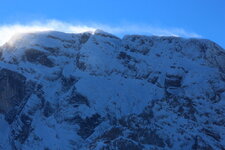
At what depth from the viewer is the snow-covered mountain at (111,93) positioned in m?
104

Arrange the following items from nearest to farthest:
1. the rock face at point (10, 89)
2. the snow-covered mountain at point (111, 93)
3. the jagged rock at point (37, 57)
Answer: the snow-covered mountain at point (111, 93)
the rock face at point (10, 89)
the jagged rock at point (37, 57)

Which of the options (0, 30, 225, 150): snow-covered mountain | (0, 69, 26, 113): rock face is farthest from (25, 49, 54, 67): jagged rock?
(0, 69, 26, 113): rock face

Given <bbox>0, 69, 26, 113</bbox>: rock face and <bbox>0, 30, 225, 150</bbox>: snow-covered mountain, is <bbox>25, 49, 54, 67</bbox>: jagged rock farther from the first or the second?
<bbox>0, 69, 26, 113</bbox>: rock face

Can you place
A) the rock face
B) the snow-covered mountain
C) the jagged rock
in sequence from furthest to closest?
1. the jagged rock
2. the rock face
3. the snow-covered mountain

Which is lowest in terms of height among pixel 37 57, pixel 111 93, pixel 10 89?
pixel 10 89

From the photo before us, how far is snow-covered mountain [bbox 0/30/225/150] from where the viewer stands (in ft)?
341

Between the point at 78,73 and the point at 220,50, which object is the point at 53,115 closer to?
the point at 78,73

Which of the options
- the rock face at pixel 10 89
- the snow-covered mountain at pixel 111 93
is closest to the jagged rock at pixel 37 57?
the snow-covered mountain at pixel 111 93

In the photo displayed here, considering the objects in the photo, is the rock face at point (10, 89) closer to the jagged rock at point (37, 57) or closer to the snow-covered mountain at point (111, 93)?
the snow-covered mountain at point (111, 93)

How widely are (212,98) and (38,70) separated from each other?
45.1m

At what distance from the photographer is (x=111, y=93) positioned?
115 metres

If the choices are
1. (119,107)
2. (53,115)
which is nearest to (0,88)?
(53,115)

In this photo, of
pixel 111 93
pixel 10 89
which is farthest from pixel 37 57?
pixel 111 93

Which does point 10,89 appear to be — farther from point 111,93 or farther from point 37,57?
point 111,93
